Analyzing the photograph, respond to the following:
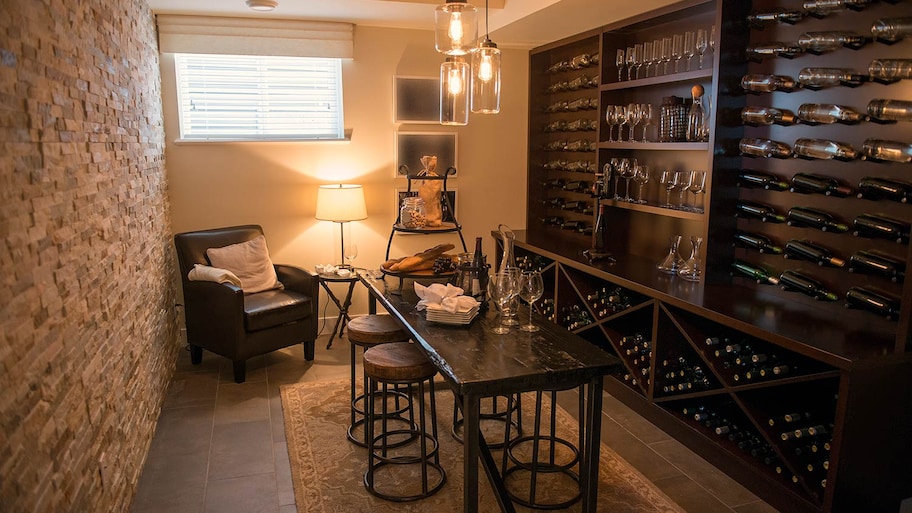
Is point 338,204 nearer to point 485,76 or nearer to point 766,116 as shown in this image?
point 485,76

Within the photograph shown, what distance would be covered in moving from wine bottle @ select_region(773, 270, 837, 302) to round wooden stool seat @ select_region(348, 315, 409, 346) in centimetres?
180

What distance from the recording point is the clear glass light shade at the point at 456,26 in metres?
2.46

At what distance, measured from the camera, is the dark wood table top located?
2.10 meters

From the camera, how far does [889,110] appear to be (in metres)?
2.47

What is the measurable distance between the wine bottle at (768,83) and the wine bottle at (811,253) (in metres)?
0.71

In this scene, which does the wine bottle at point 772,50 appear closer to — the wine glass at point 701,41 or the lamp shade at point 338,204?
the wine glass at point 701,41

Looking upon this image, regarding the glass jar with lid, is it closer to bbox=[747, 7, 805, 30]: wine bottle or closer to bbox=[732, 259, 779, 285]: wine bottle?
bbox=[732, 259, 779, 285]: wine bottle

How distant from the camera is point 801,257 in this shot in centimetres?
297

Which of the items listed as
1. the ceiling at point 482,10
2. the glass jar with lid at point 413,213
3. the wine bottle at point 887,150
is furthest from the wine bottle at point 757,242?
the glass jar with lid at point 413,213

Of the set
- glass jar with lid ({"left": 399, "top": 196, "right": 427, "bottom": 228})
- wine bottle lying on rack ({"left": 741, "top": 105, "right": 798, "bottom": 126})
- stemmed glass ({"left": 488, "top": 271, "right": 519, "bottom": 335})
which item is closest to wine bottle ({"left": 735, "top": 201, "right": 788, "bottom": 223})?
wine bottle lying on rack ({"left": 741, "top": 105, "right": 798, "bottom": 126})

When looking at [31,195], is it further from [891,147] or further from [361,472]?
[891,147]

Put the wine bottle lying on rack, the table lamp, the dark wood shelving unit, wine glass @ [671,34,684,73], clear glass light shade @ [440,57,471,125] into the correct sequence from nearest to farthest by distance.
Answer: the dark wood shelving unit → clear glass light shade @ [440,57,471,125] → the wine bottle lying on rack → wine glass @ [671,34,684,73] → the table lamp

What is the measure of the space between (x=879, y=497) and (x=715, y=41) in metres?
2.16

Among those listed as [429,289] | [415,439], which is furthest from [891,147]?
[415,439]
